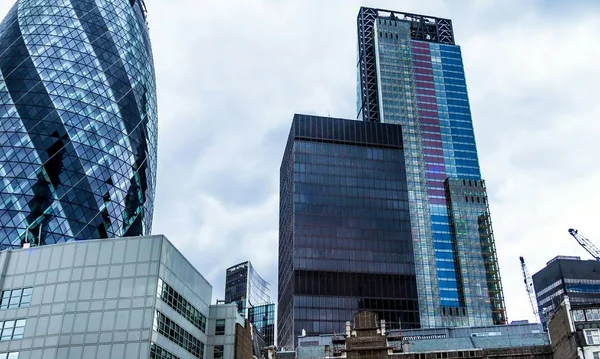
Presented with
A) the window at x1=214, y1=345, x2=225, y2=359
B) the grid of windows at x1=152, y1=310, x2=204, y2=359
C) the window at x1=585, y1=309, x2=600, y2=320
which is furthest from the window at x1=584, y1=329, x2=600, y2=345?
the grid of windows at x1=152, y1=310, x2=204, y2=359

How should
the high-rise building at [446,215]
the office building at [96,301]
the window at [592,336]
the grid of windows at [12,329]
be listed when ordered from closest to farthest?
the office building at [96,301]
the grid of windows at [12,329]
the window at [592,336]
the high-rise building at [446,215]

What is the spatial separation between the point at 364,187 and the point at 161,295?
339 ft

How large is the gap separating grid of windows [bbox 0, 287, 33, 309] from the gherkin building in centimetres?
4572

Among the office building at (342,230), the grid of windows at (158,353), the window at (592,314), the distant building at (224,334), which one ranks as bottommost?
the grid of windows at (158,353)

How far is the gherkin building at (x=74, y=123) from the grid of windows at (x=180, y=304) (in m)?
48.0

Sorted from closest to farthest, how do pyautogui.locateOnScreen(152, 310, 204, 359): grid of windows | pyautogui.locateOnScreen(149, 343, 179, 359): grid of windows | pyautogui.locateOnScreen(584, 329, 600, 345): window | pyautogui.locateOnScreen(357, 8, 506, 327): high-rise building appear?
pyautogui.locateOnScreen(149, 343, 179, 359): grid of windows < pyautogui.locateOnScreen(152, 310, 204, 359): grid of windows < pyautogui.locateOnScreen(584, 329, 600, 345): window < pyautogui.locateOnScreen(357, 8, 506, 327): high-rise building

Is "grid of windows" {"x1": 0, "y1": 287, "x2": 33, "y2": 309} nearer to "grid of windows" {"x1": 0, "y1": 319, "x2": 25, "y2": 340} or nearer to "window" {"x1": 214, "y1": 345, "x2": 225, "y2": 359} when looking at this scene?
"grid of windows" {"x1": 0, "y1": 319, "x2": 25, "y2": 340}

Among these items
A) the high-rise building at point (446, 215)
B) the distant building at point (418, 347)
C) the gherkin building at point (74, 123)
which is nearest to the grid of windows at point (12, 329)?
the gherkin building at point (74, 123)

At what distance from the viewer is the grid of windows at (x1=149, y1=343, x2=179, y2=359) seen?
196 ft

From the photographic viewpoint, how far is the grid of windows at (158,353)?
59688mm

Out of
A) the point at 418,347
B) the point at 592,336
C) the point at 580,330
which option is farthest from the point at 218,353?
the point at 592,336

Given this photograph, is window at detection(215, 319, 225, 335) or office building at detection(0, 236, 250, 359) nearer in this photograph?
office building at detection(0, 236, 250, 359)

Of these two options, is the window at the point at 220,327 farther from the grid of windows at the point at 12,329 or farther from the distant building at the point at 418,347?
the distant building at the point at 418,347

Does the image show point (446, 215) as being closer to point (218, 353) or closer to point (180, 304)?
point (218, 353)
